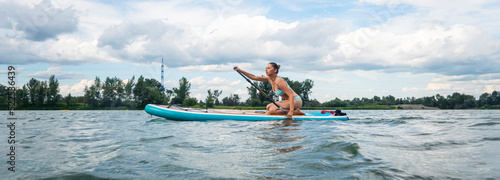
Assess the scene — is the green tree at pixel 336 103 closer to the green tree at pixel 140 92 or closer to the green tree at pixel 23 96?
the green tree at pixel 140 92

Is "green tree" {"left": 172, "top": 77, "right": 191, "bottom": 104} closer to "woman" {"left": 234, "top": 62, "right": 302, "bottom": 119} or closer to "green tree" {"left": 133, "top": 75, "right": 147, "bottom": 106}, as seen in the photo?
"green tree" {"left": 133, "top": 75, "right": 147, "bottom": 106}

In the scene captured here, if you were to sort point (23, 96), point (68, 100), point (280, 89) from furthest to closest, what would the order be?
point (68, 100)
point (23, 96)
point (280, 89)

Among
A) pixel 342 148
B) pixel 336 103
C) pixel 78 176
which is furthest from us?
pixel 336 103

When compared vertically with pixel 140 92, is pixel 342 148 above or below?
below

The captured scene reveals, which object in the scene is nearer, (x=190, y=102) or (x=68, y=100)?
(x=190, y=102)

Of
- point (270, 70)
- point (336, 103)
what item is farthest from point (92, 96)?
point (270, 70)

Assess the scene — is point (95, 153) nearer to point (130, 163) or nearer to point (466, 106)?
point (130, 163)

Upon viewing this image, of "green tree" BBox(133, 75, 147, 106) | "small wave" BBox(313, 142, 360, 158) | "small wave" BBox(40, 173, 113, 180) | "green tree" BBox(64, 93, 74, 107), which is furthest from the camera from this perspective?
"green tree" BBox(133, 75, 147, 106)

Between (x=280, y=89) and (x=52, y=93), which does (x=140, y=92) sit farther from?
(x=280, y=89)

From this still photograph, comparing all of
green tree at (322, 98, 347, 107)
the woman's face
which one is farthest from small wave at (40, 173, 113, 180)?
green tree at (322, 98, 347, 107)

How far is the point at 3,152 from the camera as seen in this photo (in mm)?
3928

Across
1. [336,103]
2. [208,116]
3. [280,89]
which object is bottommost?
[336,103]

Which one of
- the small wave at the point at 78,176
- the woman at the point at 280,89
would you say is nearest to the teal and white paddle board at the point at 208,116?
the woman at the point at 280,89

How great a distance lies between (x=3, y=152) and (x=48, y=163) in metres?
1.41
